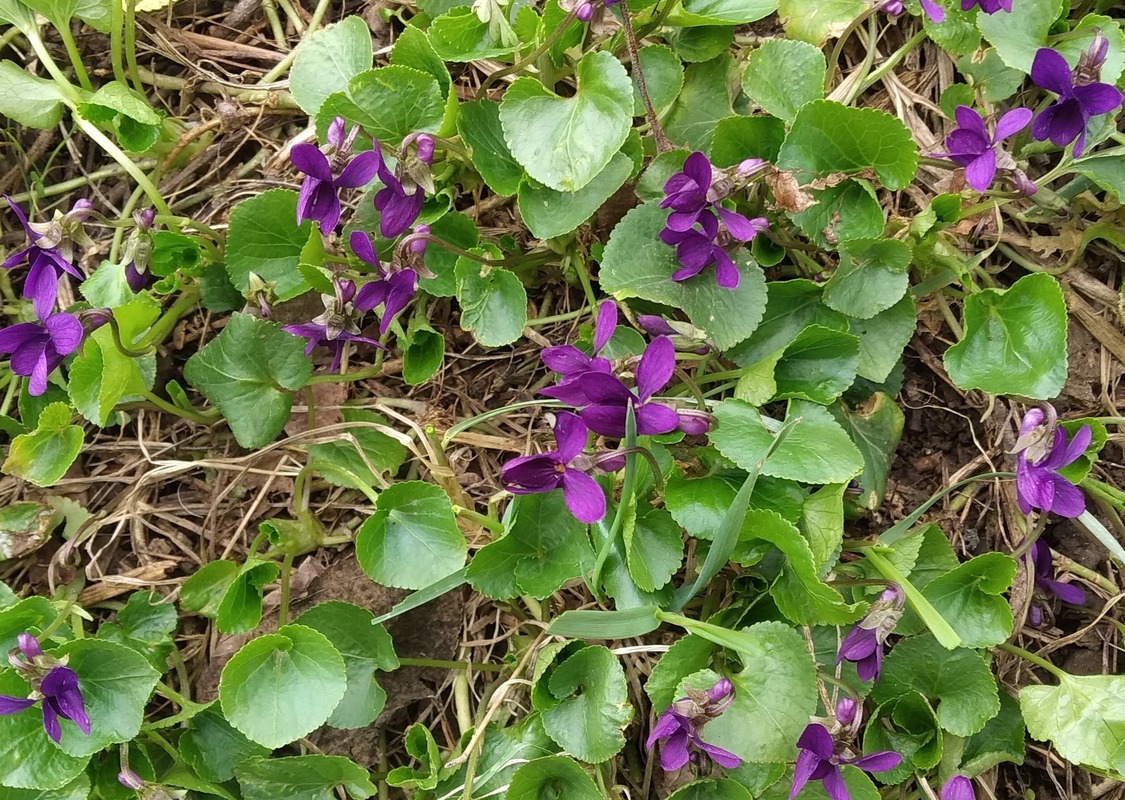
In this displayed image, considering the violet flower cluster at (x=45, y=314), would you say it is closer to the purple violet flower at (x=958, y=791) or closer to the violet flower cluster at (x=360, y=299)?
the violet flower cluster at (x=360, y=299)

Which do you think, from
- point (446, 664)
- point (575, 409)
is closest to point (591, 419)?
point (575, 409)

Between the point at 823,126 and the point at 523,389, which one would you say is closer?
the point at 823,126

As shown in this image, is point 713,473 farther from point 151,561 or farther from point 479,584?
point 151,561

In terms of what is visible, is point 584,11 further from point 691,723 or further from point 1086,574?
point 1086,574

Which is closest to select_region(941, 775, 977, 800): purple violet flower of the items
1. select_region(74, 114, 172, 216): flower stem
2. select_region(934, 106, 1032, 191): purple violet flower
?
select_region(934, 106, 1032, 191): purple violet flower

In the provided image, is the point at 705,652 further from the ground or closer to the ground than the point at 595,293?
closer to the ground

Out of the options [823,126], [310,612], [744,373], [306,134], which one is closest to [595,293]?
[744,373]
